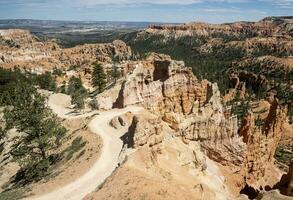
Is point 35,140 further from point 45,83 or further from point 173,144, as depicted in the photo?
point 45,83

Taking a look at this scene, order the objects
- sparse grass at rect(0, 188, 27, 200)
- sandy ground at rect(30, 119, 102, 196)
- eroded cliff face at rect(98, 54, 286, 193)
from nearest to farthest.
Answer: sparse grass at rect(0, 188, 27, 200)
sandy ground at rect(30, 119, 102, 196)
eroded cliff face at rect(98, 54, 286, 193)

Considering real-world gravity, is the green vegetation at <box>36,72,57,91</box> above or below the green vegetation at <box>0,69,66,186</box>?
below

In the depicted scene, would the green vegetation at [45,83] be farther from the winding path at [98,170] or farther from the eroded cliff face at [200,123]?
the winding path at [98,170]

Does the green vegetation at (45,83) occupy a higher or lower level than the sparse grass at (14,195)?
lower

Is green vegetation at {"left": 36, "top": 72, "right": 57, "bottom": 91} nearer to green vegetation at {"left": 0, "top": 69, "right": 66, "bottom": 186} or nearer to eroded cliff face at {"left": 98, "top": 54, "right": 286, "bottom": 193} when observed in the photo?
eroded cliff face at {"left": 98, "top": 54, "right": 286, "bottom": 193}

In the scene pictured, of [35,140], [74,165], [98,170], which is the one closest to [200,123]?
[98,170]

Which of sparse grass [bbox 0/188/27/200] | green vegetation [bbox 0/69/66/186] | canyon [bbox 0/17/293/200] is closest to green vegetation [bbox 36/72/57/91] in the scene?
canyon [bbox 0/17/293/200]

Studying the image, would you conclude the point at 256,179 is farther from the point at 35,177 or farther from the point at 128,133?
the point at 35,177

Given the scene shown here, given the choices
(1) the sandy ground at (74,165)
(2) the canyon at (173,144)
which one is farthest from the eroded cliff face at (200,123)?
(1) the sandy ground at (74,165)

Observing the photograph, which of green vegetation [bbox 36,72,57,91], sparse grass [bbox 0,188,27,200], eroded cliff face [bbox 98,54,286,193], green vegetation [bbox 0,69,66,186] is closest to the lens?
sparse grass [bbox 0,188,27,200]
